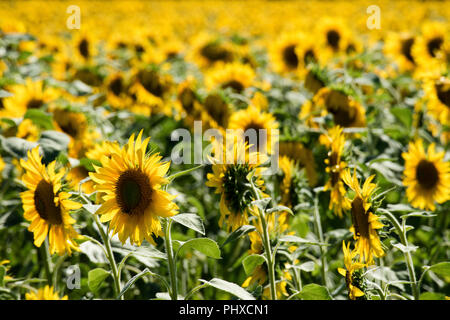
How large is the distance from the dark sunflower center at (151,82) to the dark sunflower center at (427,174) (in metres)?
1.28

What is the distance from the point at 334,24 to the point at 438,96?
113 cm

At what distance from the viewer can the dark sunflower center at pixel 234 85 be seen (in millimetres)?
2301

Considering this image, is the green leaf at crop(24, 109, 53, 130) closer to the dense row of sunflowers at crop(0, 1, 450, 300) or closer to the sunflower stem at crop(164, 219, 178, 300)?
the dense row of sunflowers at crop(0, 1, 450, 300)

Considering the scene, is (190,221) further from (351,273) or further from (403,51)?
(403,51)

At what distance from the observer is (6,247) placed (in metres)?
1.85

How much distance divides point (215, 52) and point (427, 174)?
169 centimetres

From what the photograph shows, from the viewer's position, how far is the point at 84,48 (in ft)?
9.78

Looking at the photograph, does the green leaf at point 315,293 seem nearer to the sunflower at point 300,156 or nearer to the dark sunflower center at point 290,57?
the sunflower at point 300,156

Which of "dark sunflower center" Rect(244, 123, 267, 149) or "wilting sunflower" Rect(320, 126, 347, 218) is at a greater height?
"dark sunflower center" Rect(244, 123, 267, 149)

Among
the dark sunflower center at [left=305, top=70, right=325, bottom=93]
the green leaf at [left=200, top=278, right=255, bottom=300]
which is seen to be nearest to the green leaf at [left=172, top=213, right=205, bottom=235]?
the green leaf at [left=200, top=278, right=255, bottom=300]

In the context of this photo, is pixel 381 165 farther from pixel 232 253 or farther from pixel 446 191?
pixel 232 253

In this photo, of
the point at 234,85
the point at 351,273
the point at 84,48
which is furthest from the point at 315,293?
the point at 84,48

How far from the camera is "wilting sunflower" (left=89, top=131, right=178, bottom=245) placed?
100 centimetres
